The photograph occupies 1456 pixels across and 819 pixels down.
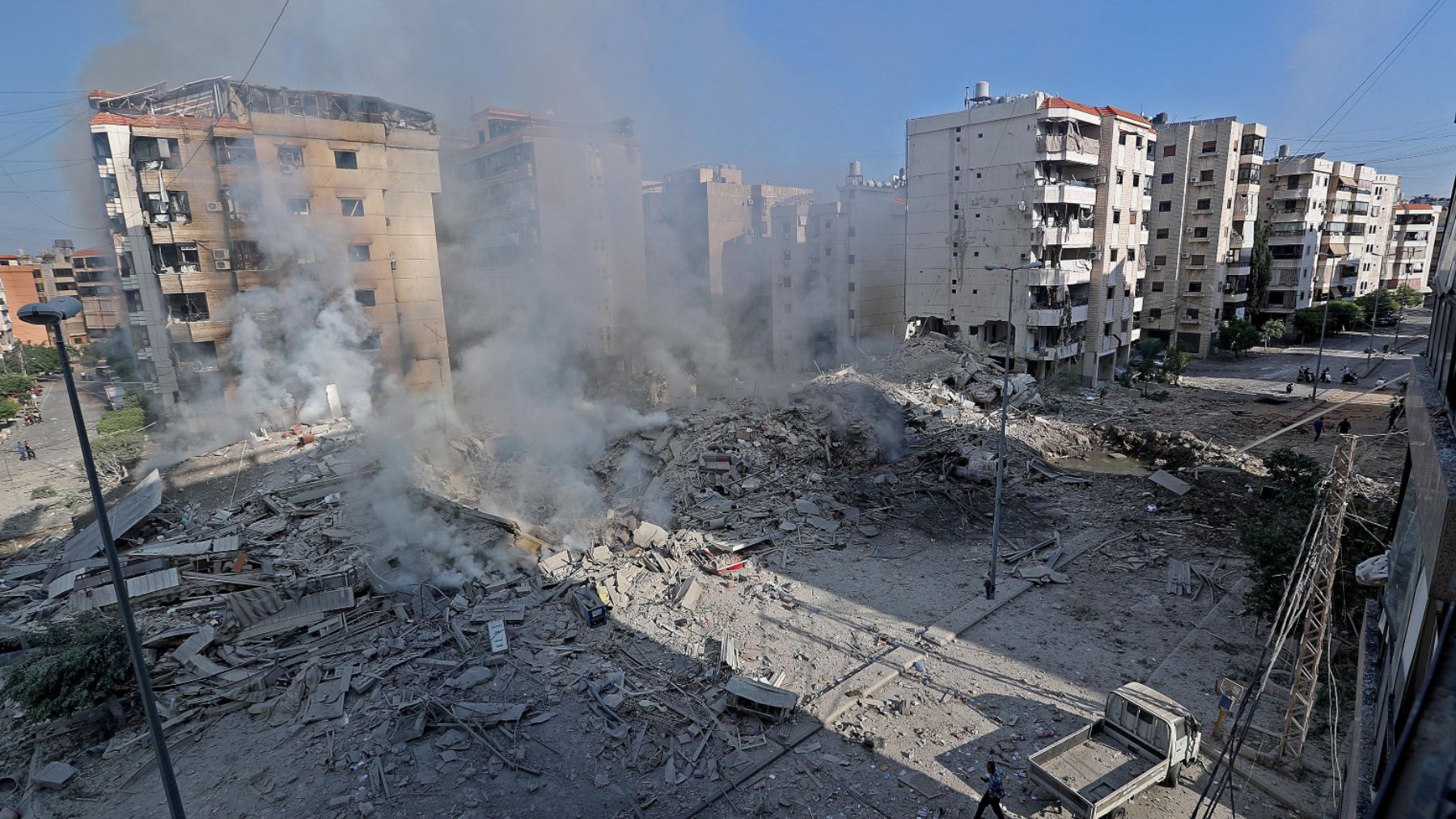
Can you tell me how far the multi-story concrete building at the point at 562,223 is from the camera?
112ft

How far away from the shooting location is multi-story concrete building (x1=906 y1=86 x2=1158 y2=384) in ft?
99.8

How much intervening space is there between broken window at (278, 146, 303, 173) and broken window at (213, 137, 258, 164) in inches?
30.7

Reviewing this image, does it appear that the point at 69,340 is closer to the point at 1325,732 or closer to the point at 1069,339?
the point at 1069,339

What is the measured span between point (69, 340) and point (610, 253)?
157 ft

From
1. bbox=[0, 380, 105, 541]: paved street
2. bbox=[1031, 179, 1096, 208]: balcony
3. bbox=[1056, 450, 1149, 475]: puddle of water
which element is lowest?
bbox=[0, 380, 105, 541]: paved street

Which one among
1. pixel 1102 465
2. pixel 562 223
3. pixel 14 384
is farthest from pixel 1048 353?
pixel 14 384

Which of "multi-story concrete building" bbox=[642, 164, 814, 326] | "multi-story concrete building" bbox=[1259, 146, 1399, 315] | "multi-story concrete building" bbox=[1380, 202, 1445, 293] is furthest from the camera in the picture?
"multi-story concrete building" bbox=[1380, 202, 1445, 293]

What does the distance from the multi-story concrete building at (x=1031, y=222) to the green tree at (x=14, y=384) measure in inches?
1927

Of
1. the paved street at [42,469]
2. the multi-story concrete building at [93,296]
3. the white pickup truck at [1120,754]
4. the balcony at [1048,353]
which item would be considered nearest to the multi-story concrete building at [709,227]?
the balcony at [1048,353]

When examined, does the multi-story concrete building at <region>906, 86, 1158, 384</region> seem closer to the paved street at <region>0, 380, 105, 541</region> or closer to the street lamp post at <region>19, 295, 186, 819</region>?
the street lamp post at <region>19, 295, 186, 819</region>

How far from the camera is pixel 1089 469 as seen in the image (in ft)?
73.1

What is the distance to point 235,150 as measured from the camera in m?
25.7

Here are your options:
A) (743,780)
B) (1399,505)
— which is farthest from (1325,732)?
(743,780)

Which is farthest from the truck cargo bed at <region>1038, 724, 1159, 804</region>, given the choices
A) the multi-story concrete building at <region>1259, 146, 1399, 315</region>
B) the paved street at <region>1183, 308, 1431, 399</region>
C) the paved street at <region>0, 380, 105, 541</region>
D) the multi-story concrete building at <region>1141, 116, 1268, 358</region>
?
the multi-story concrete building at <region>1259, 146, 1399, 315</region>
